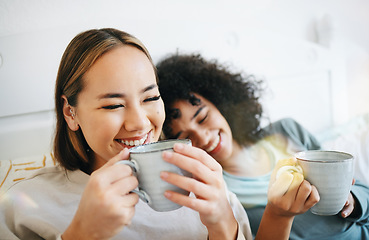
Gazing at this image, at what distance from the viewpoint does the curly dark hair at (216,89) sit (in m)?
1.00

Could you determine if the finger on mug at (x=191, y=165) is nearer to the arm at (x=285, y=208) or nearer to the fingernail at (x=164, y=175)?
the fingernail at (x=164, y=175)

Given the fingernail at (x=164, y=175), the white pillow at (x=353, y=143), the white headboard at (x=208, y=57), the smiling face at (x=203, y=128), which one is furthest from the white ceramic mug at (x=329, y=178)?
the white pillow at (x=353, y=143)

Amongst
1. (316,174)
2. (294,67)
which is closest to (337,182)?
(316,174)

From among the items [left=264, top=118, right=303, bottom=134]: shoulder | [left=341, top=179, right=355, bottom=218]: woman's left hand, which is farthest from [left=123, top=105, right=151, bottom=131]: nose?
[left=264, top=118, right=303, bottom=134]: shoulder

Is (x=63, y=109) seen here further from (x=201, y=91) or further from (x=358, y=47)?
(x=358, y=47)

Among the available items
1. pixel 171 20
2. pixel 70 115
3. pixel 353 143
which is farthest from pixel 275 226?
pixel 353 143

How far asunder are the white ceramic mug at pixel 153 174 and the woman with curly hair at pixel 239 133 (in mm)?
428

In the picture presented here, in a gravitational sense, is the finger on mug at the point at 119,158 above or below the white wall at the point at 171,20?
below

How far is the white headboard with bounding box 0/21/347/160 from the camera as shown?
2.31ft

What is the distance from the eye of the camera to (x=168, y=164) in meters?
0.48

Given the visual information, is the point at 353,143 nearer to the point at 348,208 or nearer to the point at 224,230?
the point at 348,208

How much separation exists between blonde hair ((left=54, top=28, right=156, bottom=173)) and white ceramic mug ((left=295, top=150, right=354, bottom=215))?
1.42ft

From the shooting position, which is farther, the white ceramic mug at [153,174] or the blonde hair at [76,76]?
the blonde hair at [76,76]

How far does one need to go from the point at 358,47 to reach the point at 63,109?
1.47m
